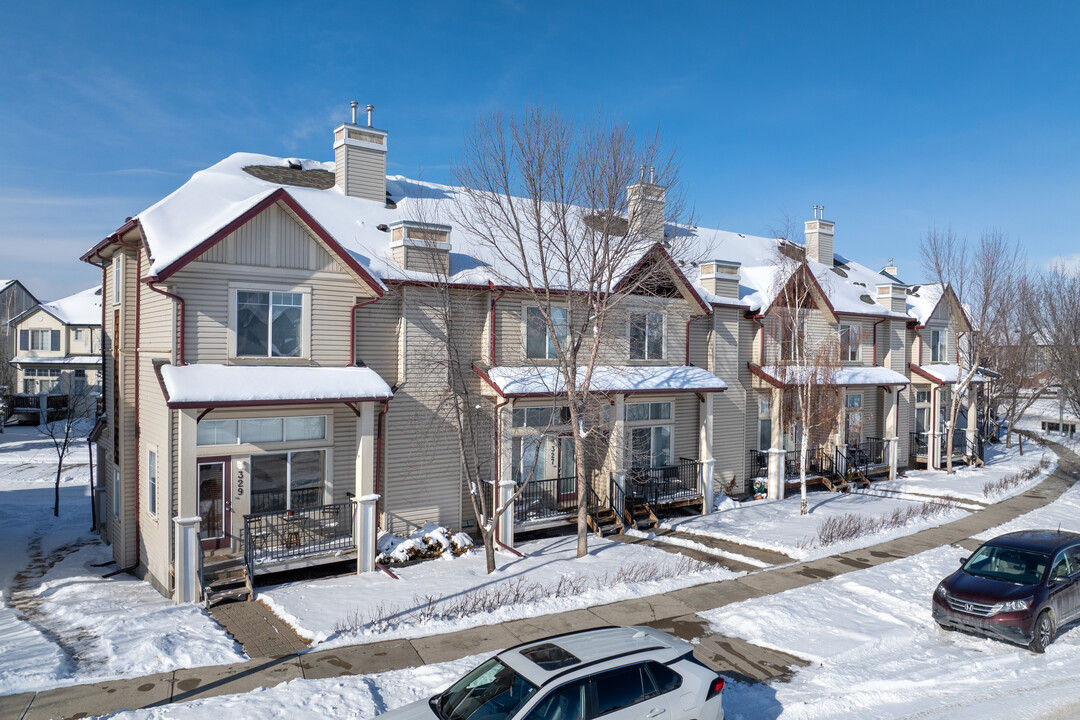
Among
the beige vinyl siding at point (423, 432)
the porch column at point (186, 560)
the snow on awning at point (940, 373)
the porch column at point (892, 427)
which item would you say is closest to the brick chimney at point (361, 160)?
the beige vinyl siding at point (423, 432)

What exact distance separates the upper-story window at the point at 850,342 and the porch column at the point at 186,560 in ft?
76.8

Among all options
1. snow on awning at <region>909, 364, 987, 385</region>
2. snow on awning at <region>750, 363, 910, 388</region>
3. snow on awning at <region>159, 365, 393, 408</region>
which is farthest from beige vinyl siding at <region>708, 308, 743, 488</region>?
snow on awning at <region>159, 365, 393, 408</region>

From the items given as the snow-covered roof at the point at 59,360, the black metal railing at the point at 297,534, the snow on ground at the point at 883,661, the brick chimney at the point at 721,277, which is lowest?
the snow on ground at the point at 883,661

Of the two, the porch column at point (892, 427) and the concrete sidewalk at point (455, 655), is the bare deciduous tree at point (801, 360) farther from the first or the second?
the concrete sidewalk at point (455, 655)

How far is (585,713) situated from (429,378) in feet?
39.0

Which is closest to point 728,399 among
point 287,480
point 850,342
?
point 850,342

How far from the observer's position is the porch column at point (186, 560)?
13445 mm

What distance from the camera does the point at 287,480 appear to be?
1580 cm

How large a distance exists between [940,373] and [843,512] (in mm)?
12376

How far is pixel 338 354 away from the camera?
16172 mm

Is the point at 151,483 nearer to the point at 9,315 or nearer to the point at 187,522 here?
the point at 187,522

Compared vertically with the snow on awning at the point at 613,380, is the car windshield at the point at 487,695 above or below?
below

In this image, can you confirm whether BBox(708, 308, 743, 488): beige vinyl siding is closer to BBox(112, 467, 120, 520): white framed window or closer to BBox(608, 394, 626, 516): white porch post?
BBox(608, 394, 626, 516): white porch post

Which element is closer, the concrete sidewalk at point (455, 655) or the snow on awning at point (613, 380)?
the concrete sidewalk at point (455, 655)
